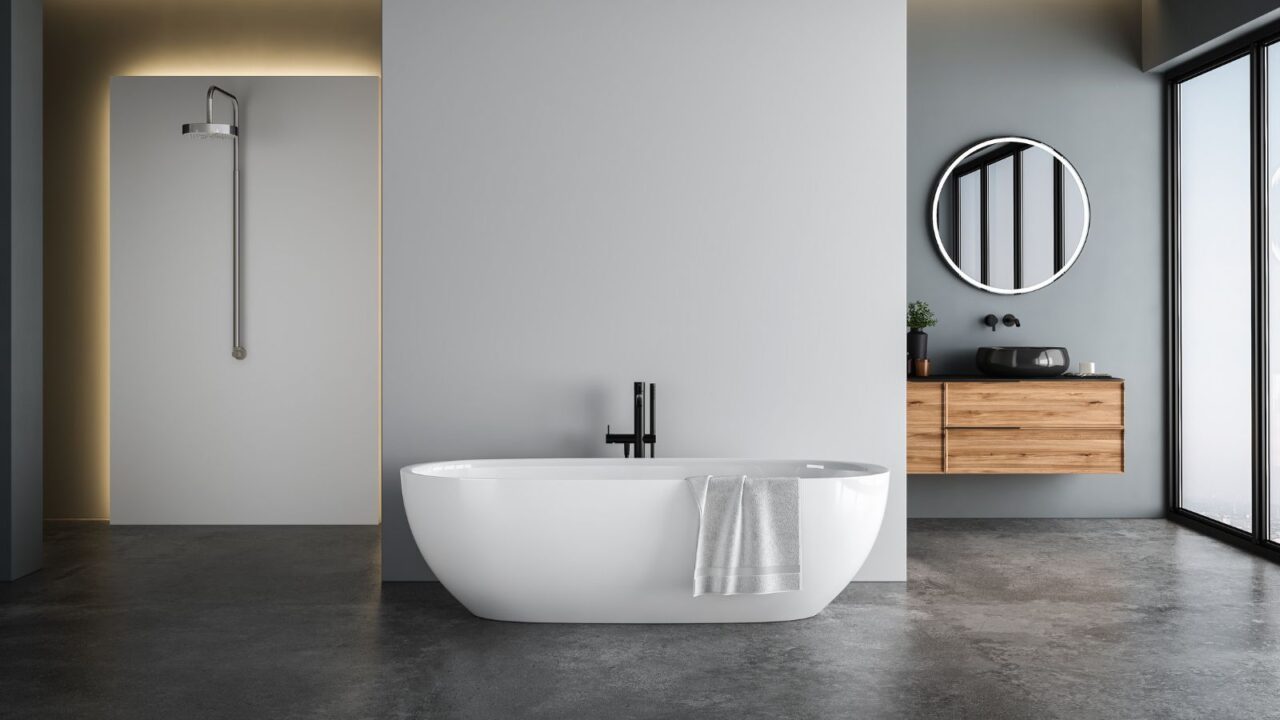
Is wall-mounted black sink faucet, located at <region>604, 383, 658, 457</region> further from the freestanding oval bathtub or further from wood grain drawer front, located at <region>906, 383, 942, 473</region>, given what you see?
wood grain drawer front, located at <region>906, 383, 942, 473</region>

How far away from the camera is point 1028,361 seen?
5188mm

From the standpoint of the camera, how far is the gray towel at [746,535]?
320 cm

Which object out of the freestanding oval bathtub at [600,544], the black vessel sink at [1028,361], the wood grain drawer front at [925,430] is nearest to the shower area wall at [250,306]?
the freestanding oval bathtub at [600,544]

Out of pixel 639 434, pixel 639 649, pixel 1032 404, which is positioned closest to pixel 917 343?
pixel 1032 404

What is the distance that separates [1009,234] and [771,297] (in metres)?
2.14

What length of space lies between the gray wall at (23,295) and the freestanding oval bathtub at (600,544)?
1897 millimetres

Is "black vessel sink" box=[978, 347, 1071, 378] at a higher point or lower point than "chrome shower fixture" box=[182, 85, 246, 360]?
lower

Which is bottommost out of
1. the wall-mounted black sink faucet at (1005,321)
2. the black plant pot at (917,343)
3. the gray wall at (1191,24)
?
the black plant pot at (917,343)

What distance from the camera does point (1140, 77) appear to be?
18.3 ft

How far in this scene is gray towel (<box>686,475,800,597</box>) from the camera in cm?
320

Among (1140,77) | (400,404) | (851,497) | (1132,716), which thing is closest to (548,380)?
(400,404)

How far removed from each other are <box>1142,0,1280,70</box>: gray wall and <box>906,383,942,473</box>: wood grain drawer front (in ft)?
7.24

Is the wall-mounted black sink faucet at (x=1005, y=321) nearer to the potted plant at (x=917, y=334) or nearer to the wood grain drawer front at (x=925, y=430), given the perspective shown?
the potted plant at (x=917, y=334)

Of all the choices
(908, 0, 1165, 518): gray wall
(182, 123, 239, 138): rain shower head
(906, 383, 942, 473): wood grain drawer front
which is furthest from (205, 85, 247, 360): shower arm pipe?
(908, 0, 1165, 518): gray wall
